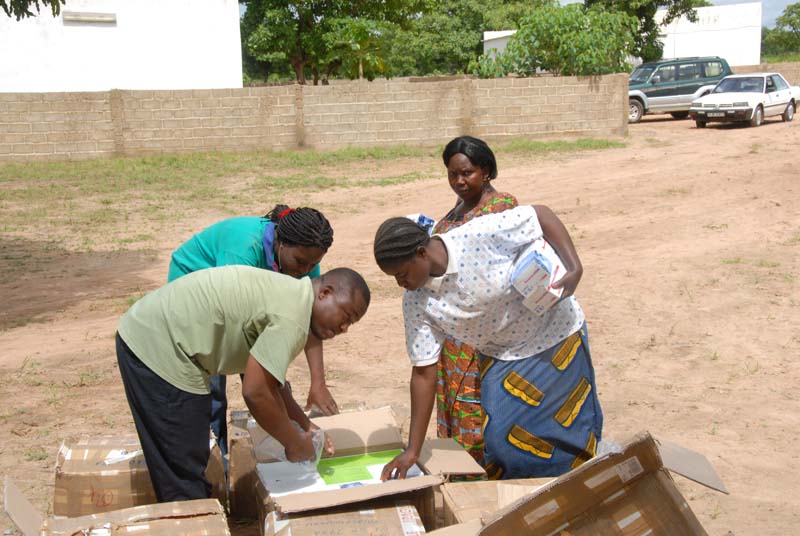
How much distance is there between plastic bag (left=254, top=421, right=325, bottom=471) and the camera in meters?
2.96

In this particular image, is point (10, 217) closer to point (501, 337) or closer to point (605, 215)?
point (605, 215)

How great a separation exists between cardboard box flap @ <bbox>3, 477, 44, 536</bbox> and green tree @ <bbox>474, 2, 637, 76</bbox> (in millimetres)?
15619

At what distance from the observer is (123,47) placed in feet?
62.7

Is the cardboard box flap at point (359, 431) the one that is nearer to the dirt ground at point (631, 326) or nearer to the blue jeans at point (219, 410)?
the blue jeans at point (219, 410)

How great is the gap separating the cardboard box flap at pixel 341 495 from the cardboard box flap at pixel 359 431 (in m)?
0.41

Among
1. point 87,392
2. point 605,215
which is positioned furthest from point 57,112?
point 87,392

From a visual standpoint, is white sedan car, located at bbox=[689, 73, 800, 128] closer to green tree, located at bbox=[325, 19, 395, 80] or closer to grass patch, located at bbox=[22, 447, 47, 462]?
green tree, located at bbox=[325, 19, 395, 80]

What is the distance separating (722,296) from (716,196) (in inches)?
171

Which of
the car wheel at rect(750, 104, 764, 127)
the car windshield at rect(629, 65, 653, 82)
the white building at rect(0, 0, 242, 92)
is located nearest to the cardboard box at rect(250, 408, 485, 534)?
the car wheel at rect(750, 104, 764, 127)

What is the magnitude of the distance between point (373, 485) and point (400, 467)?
0.20 m

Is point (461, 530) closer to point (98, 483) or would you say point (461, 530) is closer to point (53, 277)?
point (98, 483)

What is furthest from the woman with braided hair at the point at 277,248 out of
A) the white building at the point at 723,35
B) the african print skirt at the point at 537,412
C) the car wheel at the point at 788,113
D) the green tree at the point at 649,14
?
the white building at the point at 723,35

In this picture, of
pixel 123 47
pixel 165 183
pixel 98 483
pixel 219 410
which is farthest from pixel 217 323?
pixel 123 47

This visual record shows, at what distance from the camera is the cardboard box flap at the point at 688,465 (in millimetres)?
2397
